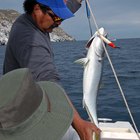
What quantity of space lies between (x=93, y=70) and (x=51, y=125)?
190 centimetres

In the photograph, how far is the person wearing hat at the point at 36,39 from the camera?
9.84 ft

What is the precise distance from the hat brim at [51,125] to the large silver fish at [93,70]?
5.17 ft

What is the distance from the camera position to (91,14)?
12.4 feet

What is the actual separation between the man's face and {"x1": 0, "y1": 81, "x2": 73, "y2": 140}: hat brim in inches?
43.6

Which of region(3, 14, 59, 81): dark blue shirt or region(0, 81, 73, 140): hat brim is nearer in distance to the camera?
region(0, 81, 73, 140): hat brim

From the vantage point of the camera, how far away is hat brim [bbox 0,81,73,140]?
6.16 ft

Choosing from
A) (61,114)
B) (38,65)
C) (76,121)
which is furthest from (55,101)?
(38,65)

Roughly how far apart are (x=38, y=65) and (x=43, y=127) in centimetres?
111

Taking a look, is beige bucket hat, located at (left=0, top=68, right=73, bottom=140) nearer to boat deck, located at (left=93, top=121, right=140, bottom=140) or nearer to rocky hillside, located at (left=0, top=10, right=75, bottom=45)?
boat deck, located at (left=93, top=121, right=140, bottom=140)

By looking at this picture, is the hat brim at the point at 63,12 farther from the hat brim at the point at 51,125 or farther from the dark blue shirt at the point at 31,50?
the hat brim at the point at 51,125

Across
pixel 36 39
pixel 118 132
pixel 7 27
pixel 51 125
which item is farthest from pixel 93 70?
pixel 7 27

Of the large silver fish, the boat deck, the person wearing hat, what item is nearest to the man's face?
the person wearing hat

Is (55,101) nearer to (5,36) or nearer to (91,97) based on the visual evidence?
(91,97)

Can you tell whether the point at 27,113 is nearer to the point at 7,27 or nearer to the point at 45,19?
the point at 45,19
